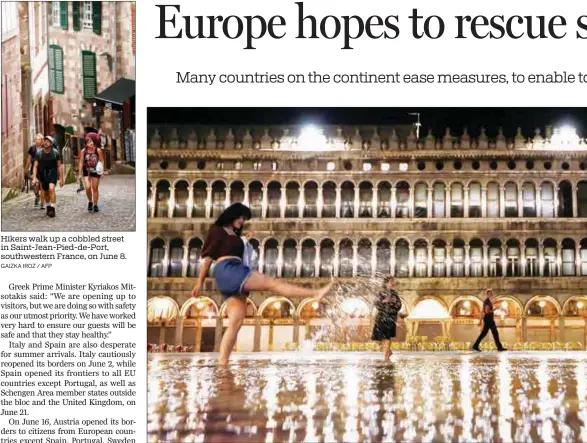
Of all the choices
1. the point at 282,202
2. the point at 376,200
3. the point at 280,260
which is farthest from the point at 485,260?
the point at 282,202

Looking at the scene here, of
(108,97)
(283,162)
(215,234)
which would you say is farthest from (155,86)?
(283,162)

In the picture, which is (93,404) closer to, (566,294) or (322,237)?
Answer: (322,237)

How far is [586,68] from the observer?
11773mm

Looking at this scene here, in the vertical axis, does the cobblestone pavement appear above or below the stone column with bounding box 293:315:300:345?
above

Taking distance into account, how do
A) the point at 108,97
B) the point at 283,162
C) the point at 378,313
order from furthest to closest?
the point at 283,162 → the point at 378,313 → the point at 108,97

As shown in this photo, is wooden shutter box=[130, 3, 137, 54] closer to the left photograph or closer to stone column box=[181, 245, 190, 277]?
the left photograph

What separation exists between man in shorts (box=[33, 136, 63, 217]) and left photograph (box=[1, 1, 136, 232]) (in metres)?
0.01

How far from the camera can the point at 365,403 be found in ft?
32.2

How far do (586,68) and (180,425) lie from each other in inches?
225

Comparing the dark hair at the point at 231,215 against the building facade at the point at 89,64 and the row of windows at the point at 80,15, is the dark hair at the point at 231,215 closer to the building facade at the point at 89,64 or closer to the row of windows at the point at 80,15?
the building facade at the point at 89,64

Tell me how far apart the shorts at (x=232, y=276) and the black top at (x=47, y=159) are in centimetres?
217

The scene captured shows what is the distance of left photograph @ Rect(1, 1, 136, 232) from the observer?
11844mm

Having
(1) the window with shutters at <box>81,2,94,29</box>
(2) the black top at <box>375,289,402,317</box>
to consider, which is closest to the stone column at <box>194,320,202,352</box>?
(2) the black top at <box>375,289,402,317</box>

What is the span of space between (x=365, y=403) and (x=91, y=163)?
435cm
